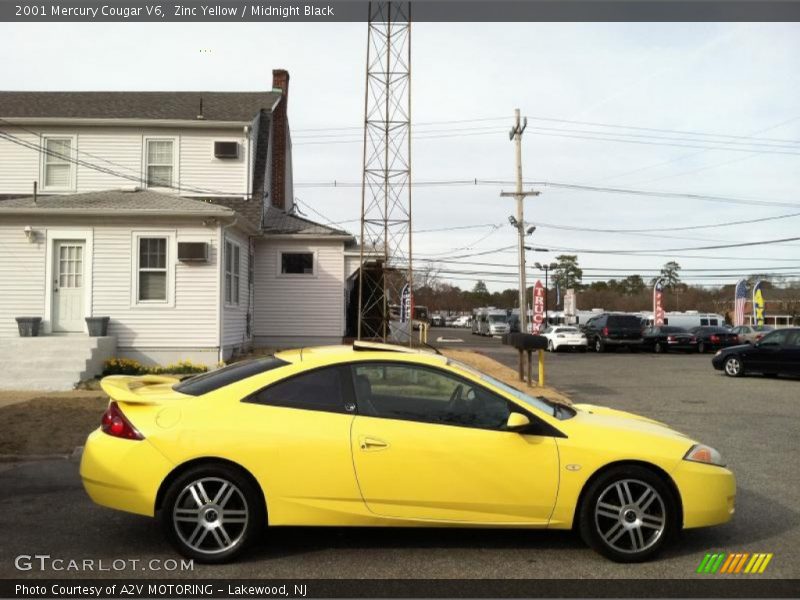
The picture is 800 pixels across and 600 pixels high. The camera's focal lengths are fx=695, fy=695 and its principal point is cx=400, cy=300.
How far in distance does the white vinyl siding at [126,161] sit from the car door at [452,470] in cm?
1618

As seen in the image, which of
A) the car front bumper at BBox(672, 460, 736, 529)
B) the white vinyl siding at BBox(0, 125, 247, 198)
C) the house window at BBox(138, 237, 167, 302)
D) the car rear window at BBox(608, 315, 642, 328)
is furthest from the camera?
the car rear window at BBox(608, 315, 642, 328)

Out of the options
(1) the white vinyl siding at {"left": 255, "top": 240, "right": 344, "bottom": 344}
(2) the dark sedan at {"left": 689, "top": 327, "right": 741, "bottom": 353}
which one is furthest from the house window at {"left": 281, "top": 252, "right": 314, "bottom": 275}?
(2) the dark sedan at {"left": 689, "top": 327, "right": 741, "bottom": 353}

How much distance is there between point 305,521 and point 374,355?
123 centimetres

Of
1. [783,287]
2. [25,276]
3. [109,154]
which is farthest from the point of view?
[783,287]

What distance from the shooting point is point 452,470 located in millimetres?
4645

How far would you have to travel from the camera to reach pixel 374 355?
5047 millimetres

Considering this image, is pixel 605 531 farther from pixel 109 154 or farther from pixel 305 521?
pixel 109 154

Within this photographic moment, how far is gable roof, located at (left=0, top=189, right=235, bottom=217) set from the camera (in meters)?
15.2

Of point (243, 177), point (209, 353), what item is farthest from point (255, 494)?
point (243, 177)

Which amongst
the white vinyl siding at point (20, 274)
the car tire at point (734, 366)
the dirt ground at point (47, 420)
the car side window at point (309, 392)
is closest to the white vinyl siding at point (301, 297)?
the white vinyl siding at point (20, 274)

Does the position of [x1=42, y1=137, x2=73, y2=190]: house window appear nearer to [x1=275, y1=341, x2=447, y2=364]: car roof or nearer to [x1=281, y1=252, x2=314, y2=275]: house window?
[x1=281, y1=252, x2=314, y2=275]: house window

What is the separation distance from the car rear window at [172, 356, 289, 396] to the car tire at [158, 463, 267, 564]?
2.04 feet

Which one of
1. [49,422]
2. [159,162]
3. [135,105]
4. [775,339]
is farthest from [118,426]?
[775,339]
